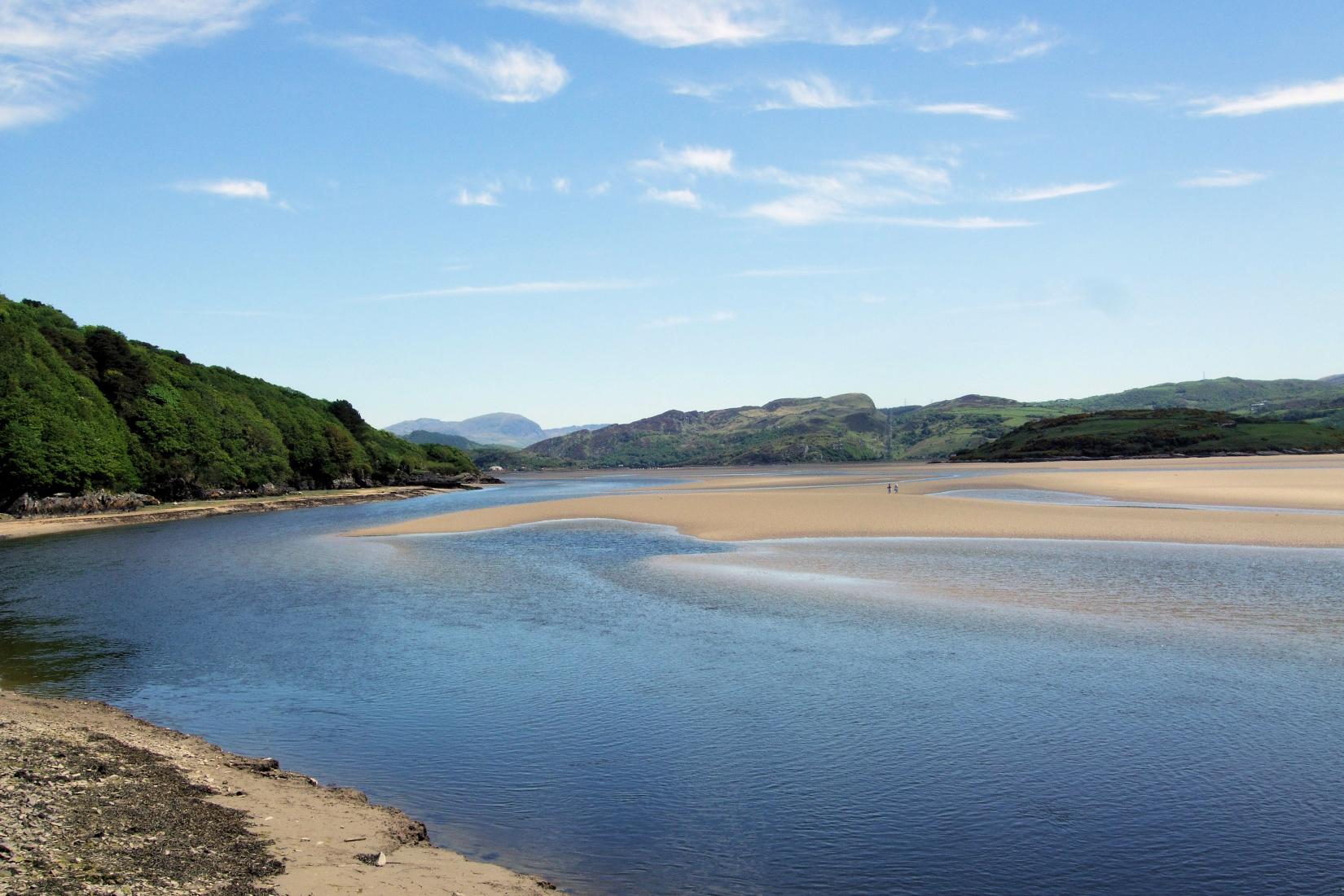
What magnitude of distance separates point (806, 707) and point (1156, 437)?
472 feet

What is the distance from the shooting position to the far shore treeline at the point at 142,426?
6600cm

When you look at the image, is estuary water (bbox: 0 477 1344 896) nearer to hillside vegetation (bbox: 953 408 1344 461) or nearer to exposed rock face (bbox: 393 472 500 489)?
exposed rock face (bbox: 393 472 500 489)

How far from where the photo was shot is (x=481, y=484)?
136 metres

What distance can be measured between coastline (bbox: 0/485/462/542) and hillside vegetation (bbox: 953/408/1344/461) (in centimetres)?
A: 10527

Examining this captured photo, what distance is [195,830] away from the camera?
26.9 ft

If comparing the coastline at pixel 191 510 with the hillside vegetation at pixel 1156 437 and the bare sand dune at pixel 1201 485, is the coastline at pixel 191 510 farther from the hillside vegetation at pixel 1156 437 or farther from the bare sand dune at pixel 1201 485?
the hillside vegetation at pixel 1156 437

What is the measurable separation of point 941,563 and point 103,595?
28169 mm

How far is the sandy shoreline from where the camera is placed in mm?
34319

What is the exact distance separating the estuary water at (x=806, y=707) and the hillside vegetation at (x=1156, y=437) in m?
117

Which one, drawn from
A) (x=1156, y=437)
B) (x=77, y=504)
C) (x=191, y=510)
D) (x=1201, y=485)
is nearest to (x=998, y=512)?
(x=1201, y=485)

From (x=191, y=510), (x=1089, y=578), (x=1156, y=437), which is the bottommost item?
(x=1089, y=578)

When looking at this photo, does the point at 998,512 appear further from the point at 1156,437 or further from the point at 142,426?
the point at 1156,437

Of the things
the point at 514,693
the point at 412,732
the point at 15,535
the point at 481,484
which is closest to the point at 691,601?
the point at 514,693

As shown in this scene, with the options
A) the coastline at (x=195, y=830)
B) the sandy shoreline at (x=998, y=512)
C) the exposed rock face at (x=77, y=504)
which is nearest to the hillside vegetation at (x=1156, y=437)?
the sandy shoreline at (x=998, y=512)
